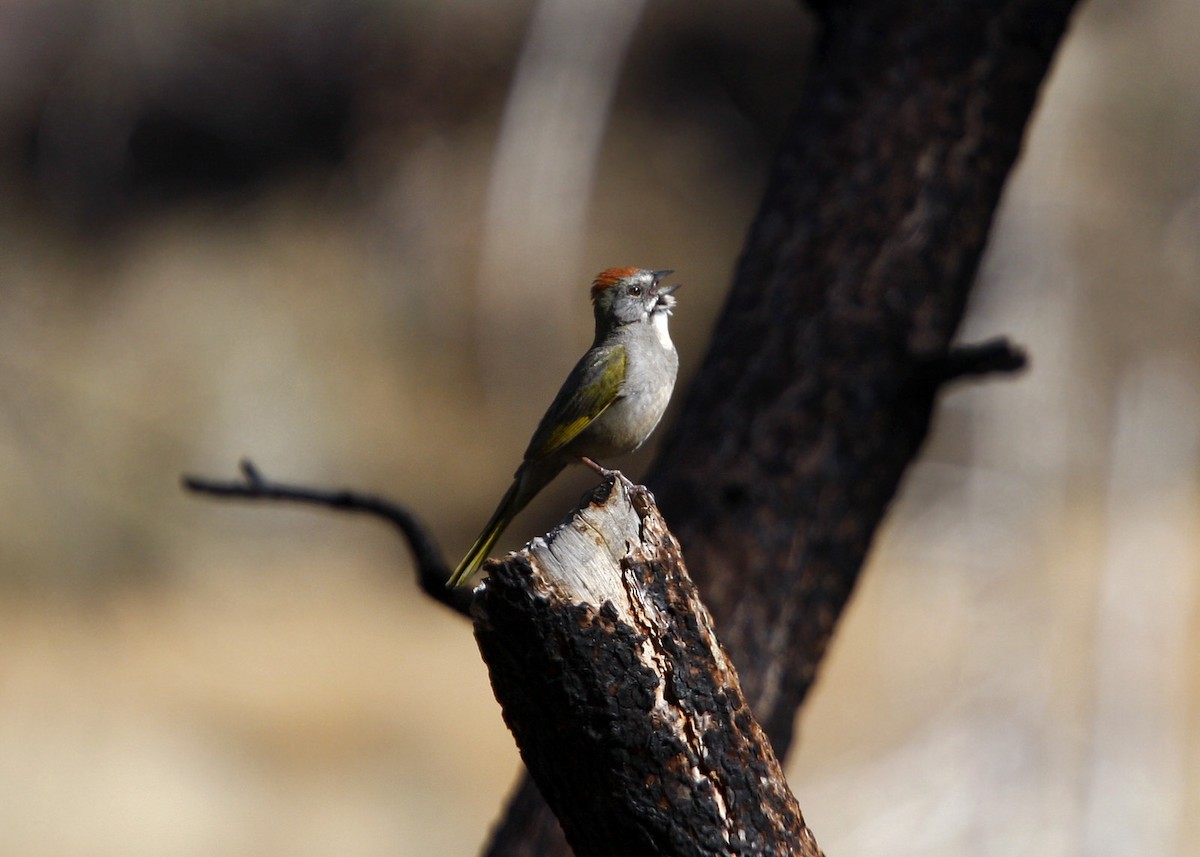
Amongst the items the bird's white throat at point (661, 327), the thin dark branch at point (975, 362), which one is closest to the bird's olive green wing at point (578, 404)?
the bird's white throat at point (661, 327)

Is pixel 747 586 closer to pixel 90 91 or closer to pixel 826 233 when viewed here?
pixel 826 233

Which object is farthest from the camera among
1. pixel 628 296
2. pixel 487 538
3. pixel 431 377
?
pixel 431 377

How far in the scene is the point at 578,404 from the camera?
388cm

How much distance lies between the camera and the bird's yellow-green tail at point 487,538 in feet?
12.1

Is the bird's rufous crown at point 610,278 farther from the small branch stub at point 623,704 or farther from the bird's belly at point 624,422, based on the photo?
the small branch stub at point 623,704

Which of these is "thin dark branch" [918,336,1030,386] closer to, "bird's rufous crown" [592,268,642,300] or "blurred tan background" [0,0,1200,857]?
"bird's rufous crown" [592,268,642,300]

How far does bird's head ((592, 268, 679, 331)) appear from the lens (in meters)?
4.27

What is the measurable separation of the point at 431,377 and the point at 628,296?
1037 centimetres

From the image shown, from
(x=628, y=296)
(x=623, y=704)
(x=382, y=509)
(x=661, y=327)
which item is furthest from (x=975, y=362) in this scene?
(x=623, y=704)

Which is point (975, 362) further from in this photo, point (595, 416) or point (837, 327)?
point (595, 416)

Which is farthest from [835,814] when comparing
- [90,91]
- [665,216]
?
[90,91]

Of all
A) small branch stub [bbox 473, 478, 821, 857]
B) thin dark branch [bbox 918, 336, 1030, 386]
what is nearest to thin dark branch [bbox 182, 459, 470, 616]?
small branch stub [bbox 473, 478, 821, 857]

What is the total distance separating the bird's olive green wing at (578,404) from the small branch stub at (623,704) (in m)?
1.36

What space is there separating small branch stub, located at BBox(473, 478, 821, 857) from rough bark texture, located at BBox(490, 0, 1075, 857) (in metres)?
1.55
